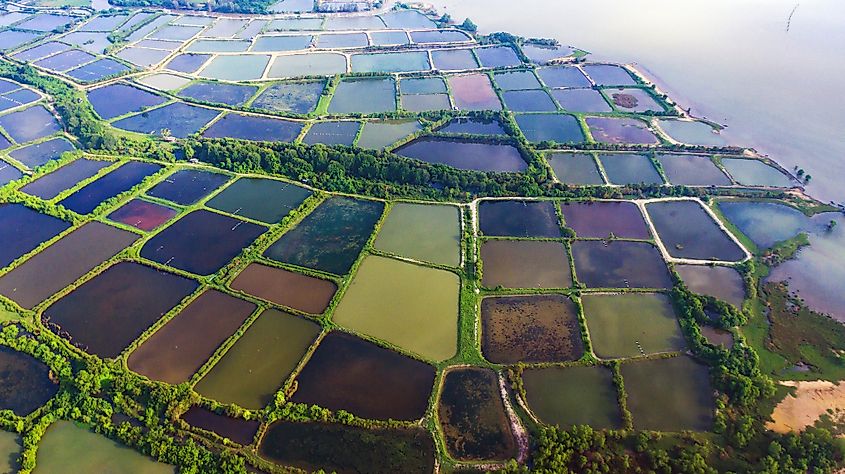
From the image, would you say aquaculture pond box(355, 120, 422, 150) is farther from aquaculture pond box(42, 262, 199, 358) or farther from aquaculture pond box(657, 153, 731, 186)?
aquaculture pond box(657, 153, 731, 186)

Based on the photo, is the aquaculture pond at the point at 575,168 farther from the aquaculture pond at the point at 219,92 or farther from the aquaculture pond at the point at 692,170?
Answer: the aquaculture pond at the point at 219,92

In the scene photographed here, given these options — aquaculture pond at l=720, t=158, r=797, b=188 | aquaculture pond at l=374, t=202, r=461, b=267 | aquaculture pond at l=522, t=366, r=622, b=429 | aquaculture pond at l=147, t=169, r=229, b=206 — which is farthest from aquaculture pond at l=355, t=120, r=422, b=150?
aquaculture pond at l=720, t=158, r=797, b=188

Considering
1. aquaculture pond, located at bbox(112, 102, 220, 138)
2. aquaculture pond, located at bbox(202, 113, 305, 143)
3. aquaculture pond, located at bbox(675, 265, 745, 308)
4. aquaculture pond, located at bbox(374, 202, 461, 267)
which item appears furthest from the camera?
aquaculture pond, located at bbox(112, 102, 220, 138)

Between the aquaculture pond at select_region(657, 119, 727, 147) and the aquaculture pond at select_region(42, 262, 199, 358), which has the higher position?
the aquaculture pond at select_region(657, 119, 727, 147)

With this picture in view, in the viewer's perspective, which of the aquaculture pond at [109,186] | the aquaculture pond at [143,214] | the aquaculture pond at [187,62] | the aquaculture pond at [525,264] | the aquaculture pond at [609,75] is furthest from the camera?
the aquaculture pond at [187,62]

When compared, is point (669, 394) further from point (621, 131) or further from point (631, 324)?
point (621, 131)

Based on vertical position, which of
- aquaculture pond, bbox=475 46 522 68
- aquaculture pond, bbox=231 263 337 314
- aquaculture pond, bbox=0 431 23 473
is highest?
aquaculture pond, bbox=475 46 522 68

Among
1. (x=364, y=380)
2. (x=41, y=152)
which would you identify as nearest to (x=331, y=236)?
(x=364, y=380)

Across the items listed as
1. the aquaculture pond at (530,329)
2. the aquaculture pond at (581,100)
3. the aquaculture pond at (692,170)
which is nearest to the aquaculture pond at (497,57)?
the aquaculture pond at (581,100)
